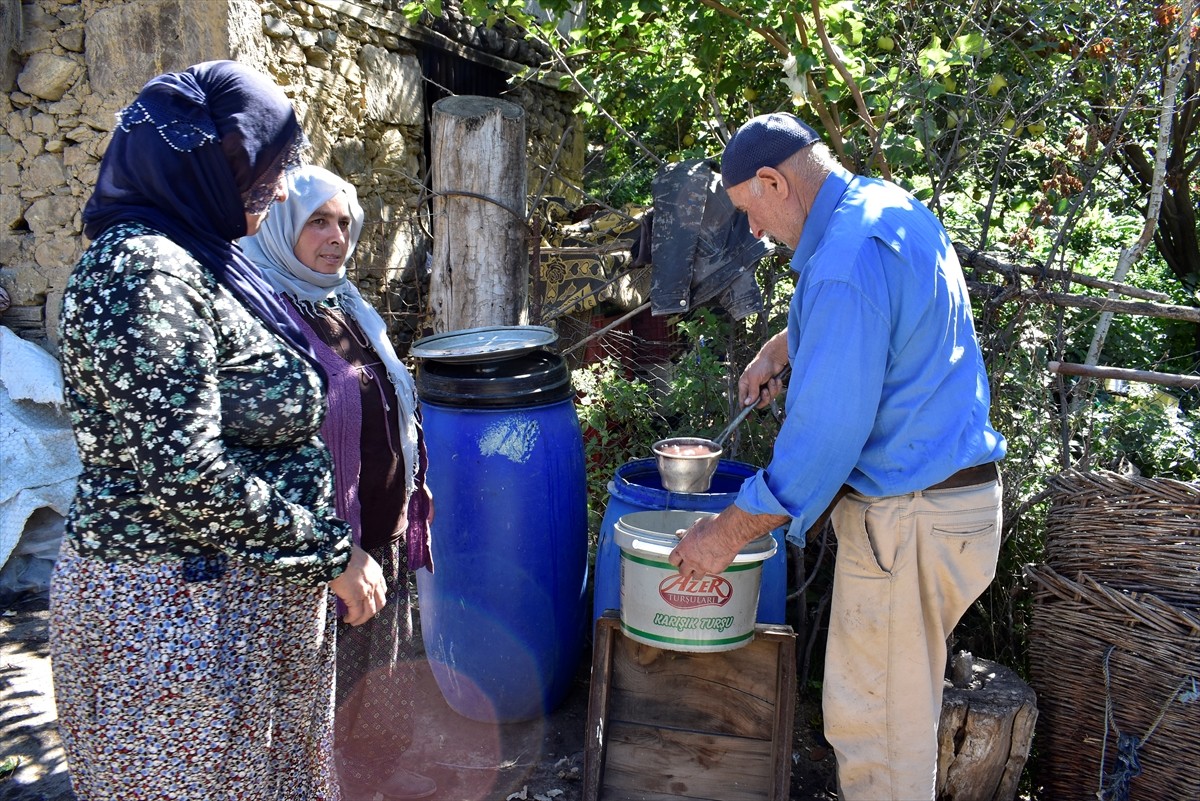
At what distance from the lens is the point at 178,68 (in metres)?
4.14

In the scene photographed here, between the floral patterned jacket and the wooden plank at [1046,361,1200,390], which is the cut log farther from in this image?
the floral patterned jacket

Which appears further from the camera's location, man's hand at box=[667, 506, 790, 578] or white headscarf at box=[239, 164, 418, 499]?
white headscarf at box=[239, 164, 418, 499]

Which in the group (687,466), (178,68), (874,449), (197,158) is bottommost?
(687,466)

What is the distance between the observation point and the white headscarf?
99.7 inches

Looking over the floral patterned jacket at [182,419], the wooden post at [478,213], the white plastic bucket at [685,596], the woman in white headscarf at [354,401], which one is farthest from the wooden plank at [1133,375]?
the floral patterned jacket at [182,419]

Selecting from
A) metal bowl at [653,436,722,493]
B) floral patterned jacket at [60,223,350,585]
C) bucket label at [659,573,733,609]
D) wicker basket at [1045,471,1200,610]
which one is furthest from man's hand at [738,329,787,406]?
floral patterned jacket at [60,223,350,585]

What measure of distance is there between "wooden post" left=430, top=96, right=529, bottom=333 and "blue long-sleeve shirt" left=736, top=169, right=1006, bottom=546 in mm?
Answer: 1472

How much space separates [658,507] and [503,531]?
0.58 meters

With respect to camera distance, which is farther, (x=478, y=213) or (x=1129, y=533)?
(x=478, y=213)

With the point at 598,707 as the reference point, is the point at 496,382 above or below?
above

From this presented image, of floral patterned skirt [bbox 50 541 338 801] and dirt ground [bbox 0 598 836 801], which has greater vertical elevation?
floral patterned skirt [bbox 50 541 338 801]

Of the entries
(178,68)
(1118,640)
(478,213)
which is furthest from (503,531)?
(178,68)

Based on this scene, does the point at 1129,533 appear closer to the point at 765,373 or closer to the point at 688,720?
the point at 765,373

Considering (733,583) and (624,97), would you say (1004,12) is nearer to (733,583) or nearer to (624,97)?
(624,97)
